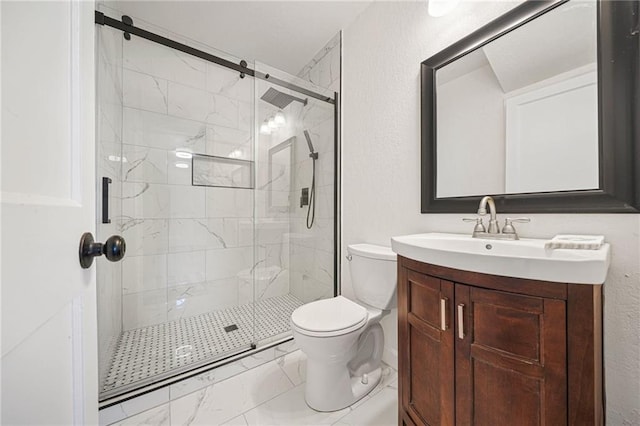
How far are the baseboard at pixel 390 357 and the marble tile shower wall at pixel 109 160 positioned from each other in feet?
5.23

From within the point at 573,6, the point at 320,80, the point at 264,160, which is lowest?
the point at 264,160

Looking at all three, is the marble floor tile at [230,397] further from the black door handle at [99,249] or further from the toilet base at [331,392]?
the black door handle at [99,249]

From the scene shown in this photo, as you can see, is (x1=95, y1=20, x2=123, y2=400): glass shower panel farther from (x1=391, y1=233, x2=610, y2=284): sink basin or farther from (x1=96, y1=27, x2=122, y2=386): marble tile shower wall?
(x1=391, y1=233, x2=610, y2=284): sink basin

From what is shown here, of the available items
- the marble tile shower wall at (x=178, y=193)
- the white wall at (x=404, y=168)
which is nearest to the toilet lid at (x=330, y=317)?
the white wall at (x=404, y=168)

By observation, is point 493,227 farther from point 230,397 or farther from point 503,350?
point 230,397

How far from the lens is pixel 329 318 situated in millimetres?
1266

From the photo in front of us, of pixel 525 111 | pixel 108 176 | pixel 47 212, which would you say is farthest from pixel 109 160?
pixel 525 111

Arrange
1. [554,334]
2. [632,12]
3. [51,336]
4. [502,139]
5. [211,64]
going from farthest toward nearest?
[211,64] < [502,139] < [632,12] < [554,334] < [51,336]

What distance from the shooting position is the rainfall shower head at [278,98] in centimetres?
196

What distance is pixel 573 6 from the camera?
885 mm

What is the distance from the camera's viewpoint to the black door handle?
0.48m

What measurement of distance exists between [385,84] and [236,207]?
5.31 ft

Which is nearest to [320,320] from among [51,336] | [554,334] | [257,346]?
[257,346]

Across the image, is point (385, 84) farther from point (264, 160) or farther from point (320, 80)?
point (264, 160)
